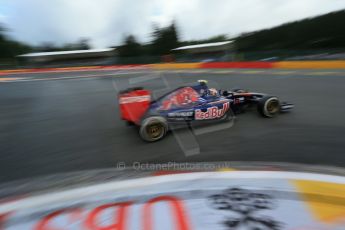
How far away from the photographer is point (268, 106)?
6.26 m

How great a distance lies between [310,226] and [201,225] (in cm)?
109

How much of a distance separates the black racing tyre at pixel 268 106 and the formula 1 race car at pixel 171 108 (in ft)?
2.78

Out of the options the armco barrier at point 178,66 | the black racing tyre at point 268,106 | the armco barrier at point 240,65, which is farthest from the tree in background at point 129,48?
the black racing tyre at point 268,106

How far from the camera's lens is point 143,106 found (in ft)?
18.2

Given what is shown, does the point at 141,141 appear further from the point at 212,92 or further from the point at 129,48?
the point at 129,48

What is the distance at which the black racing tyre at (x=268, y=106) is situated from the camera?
6215 millimetres

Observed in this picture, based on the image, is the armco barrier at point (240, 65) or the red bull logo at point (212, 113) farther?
the armco barrier at point (240, 65)

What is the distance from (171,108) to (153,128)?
511mm

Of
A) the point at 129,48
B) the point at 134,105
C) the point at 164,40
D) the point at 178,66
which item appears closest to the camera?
the point at 134,105

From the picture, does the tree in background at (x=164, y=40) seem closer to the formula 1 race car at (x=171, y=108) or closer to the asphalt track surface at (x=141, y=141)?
the asphalt track surface at (x=141, y=141)

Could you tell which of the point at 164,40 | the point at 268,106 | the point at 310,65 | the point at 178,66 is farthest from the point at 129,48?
the point at 268,106

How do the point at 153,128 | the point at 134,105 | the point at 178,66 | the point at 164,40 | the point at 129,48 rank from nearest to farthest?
the point at 153,128
the point at 134,105
the point at 178,66
the point at 129,48
the point at 164,40

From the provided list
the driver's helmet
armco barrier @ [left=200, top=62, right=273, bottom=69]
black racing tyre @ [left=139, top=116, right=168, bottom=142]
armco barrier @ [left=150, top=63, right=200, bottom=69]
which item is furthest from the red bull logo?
armco barrier @ [left=150, top=63, right=200, bottom=69]

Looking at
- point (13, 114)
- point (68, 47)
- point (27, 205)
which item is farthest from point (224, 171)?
point (68, 47)
